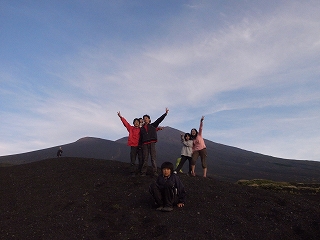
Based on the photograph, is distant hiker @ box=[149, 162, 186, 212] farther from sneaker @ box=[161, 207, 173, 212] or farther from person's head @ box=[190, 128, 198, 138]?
person's head @ box=[190, 128, 198, 138]

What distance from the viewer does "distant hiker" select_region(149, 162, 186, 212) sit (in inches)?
333

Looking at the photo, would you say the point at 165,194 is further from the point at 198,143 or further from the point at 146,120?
the point at 198,143

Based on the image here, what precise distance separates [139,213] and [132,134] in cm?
369

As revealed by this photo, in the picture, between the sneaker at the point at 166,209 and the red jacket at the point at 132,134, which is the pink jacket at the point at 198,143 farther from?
the sneaker at the point at 166,209

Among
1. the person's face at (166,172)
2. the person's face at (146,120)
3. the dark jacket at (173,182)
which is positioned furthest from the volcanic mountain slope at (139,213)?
the person's face at (146,120)

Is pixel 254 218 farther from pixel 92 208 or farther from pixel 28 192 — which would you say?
pixel 28 192

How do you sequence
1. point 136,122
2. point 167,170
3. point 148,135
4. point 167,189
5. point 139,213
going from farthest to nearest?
point 136,122 → point 148,135 → point 139,213 → point 167,170 → point 167,189

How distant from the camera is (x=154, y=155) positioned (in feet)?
37.9

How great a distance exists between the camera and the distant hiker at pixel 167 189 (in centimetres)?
846

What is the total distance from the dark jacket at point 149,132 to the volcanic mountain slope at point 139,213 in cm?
171

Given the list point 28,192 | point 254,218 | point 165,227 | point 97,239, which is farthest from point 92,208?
point 254,218

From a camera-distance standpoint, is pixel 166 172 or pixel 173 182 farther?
pixel 166 172

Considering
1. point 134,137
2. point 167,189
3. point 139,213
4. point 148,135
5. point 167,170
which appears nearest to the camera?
point 167,189

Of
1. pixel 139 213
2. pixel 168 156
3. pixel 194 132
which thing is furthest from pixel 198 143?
pixel 168 156
